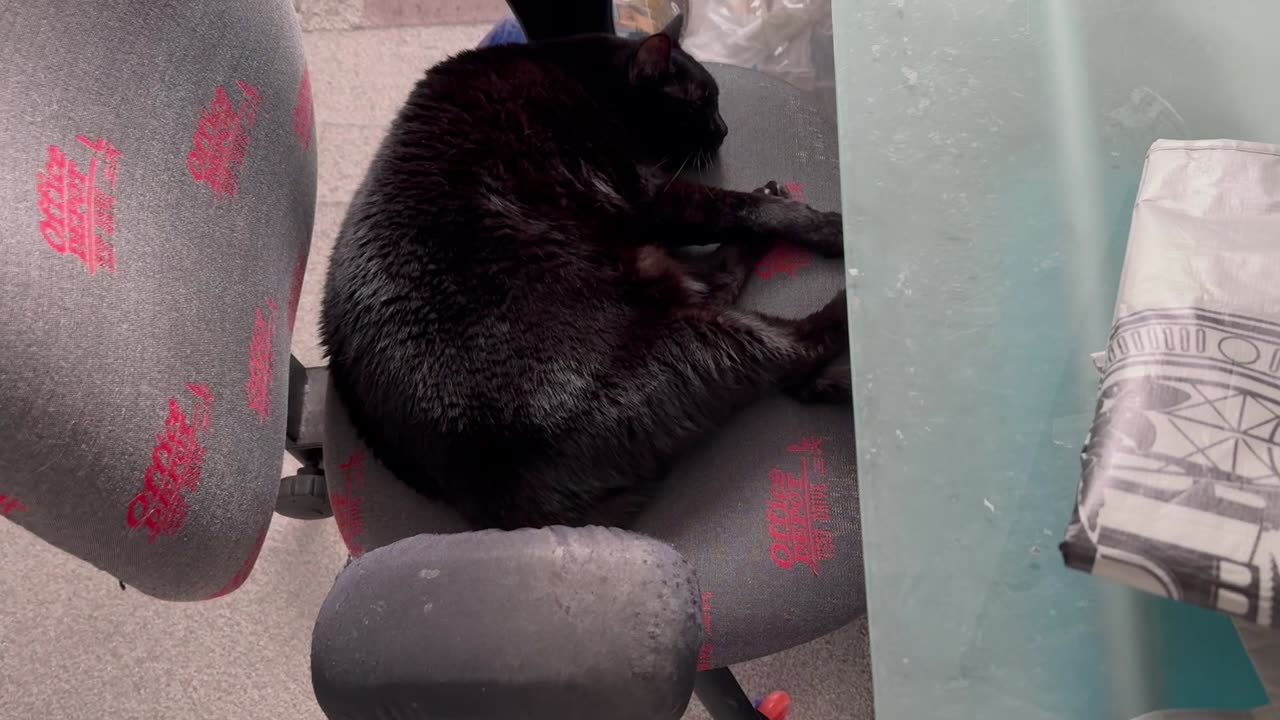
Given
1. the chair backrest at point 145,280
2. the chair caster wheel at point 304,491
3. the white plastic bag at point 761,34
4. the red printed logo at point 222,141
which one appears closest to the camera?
the chair backrest at point 145,280

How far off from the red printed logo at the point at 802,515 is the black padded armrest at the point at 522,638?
29 cm

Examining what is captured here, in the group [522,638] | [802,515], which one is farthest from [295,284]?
[802,515]

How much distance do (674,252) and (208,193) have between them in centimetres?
64

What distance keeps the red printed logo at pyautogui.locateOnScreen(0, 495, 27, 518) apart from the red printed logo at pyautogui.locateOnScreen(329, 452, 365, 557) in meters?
0.43

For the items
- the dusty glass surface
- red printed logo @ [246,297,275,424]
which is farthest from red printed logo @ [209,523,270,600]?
the dusty glass surface

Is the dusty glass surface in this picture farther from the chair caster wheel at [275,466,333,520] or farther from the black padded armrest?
the chair caster wheel at [275,466,333,520]

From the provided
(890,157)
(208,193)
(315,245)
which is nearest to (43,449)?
(208,193)

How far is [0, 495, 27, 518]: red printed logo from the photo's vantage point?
20.7 inches

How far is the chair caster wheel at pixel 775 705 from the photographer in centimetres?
130

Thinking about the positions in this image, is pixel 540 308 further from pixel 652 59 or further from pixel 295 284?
pixel 652 59

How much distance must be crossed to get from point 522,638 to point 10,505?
373 mm

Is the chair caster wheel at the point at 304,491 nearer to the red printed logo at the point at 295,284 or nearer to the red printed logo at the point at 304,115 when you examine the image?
the red printed logo at the point at 295,284

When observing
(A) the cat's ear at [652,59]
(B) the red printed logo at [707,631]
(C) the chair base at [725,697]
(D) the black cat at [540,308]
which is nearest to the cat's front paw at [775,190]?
(D) the black cat at [540,308]

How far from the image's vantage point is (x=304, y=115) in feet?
2.86
